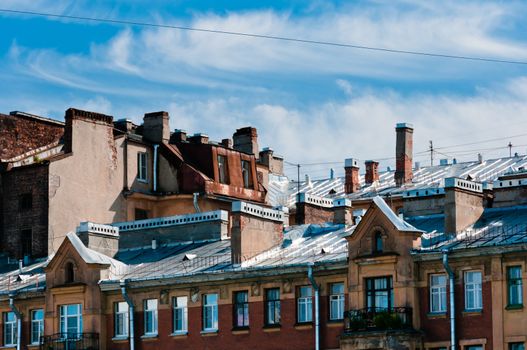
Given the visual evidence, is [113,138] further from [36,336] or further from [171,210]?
[36,336]

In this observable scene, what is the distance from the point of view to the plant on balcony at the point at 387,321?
2389 inches

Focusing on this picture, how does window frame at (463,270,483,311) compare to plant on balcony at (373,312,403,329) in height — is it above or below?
Result: above

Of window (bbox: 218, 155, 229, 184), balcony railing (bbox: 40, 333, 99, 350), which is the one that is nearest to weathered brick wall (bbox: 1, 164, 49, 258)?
balcony railing (bbox: 40, 333, 99, 350)

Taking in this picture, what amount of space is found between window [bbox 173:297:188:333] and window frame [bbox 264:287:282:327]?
4.05m

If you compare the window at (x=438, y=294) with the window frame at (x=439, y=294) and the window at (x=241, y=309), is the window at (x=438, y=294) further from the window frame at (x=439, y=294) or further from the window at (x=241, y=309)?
the window at (x=241, y=309)

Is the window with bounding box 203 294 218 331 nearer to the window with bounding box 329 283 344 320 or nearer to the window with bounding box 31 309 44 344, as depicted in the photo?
the window with bounding box 329 283 344 320

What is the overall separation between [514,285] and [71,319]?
20.8 m

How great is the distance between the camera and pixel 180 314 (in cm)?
6825

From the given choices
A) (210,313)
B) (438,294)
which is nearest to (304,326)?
(210,313)

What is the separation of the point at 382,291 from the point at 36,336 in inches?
696

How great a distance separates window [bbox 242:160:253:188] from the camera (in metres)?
88.8

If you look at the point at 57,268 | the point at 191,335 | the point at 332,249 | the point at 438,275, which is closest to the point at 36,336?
the point at 57,268

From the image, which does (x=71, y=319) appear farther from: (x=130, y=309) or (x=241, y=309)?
(x=241, y=309)

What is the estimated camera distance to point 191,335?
67.5 m
